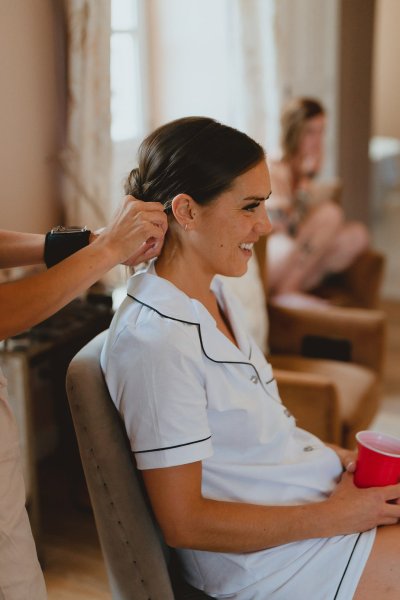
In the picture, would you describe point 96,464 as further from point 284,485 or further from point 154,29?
point 154,29

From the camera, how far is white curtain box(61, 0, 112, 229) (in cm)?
231

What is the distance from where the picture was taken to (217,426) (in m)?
1.27

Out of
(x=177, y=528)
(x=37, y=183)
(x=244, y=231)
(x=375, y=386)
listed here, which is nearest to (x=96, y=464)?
(x=177, y=528)

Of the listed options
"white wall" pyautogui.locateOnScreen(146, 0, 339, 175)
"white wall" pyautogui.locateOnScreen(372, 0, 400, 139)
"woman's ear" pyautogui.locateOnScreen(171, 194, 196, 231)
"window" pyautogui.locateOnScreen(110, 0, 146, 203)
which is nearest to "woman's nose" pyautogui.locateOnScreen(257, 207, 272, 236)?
"woman's ear" pyautogui.locateOnScreen(171, 194, 196, 231)

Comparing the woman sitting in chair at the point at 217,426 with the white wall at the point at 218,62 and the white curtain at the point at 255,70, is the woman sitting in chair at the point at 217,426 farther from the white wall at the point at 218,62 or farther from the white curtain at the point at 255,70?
the white curtain at the point at 255,70

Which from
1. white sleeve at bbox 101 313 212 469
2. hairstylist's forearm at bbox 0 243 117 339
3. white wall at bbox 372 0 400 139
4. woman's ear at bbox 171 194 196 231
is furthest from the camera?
white wall at bbox 372 0 400 139

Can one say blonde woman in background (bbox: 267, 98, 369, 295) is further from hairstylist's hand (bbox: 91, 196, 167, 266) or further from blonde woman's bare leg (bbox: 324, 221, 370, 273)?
hairstylist's hand (bbox: 91, 196, 167, 266)

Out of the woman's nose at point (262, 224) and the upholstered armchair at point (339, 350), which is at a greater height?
the woman's nose at point (262, 224)

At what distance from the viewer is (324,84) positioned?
446 cm

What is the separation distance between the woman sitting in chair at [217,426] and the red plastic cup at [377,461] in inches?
1.0

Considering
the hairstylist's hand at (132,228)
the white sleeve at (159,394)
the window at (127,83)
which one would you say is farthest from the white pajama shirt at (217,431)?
the window at (127,83)

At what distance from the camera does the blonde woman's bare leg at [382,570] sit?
1186mm

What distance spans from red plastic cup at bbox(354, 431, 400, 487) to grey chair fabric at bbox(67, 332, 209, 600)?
398 millimetres

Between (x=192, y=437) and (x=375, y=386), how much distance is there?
5.30 feet
